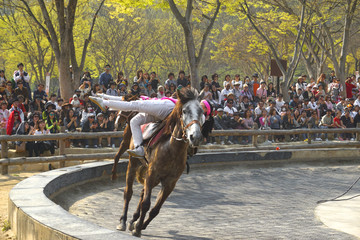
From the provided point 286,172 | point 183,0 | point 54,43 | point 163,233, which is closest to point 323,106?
point 183,0

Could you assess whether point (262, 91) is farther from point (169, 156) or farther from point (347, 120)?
point (169, 156)

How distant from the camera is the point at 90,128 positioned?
59.7ft

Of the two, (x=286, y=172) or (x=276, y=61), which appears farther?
(x=276, y=61)

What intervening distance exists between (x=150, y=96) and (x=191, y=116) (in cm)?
1377

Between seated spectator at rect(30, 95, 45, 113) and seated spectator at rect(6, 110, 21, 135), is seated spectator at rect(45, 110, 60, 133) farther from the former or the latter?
seated spectator at rect(30, 95, 45, 113)

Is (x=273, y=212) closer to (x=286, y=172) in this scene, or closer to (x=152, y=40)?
(x=286, y=172)

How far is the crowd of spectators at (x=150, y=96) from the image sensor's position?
17344 millimetres

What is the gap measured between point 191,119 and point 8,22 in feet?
126

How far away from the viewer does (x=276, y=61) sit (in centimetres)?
2912

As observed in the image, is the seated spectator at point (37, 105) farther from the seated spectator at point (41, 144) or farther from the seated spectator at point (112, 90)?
the seated spectator at point (41, 144)

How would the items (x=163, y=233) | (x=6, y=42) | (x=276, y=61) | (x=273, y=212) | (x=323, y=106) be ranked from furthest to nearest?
1. (x=6, y=42)
2. (x=276, y=61)
3. (x=323, y=106)
4. (x=273, y=212)
5. (x=163, y=233)

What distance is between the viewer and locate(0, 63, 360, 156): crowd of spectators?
Result: 17.3 m

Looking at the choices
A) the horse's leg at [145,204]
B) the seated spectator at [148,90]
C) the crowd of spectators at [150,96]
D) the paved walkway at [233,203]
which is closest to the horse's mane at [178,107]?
the horse's leg at [145,204]

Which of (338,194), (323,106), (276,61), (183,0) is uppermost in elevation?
(183,0)
